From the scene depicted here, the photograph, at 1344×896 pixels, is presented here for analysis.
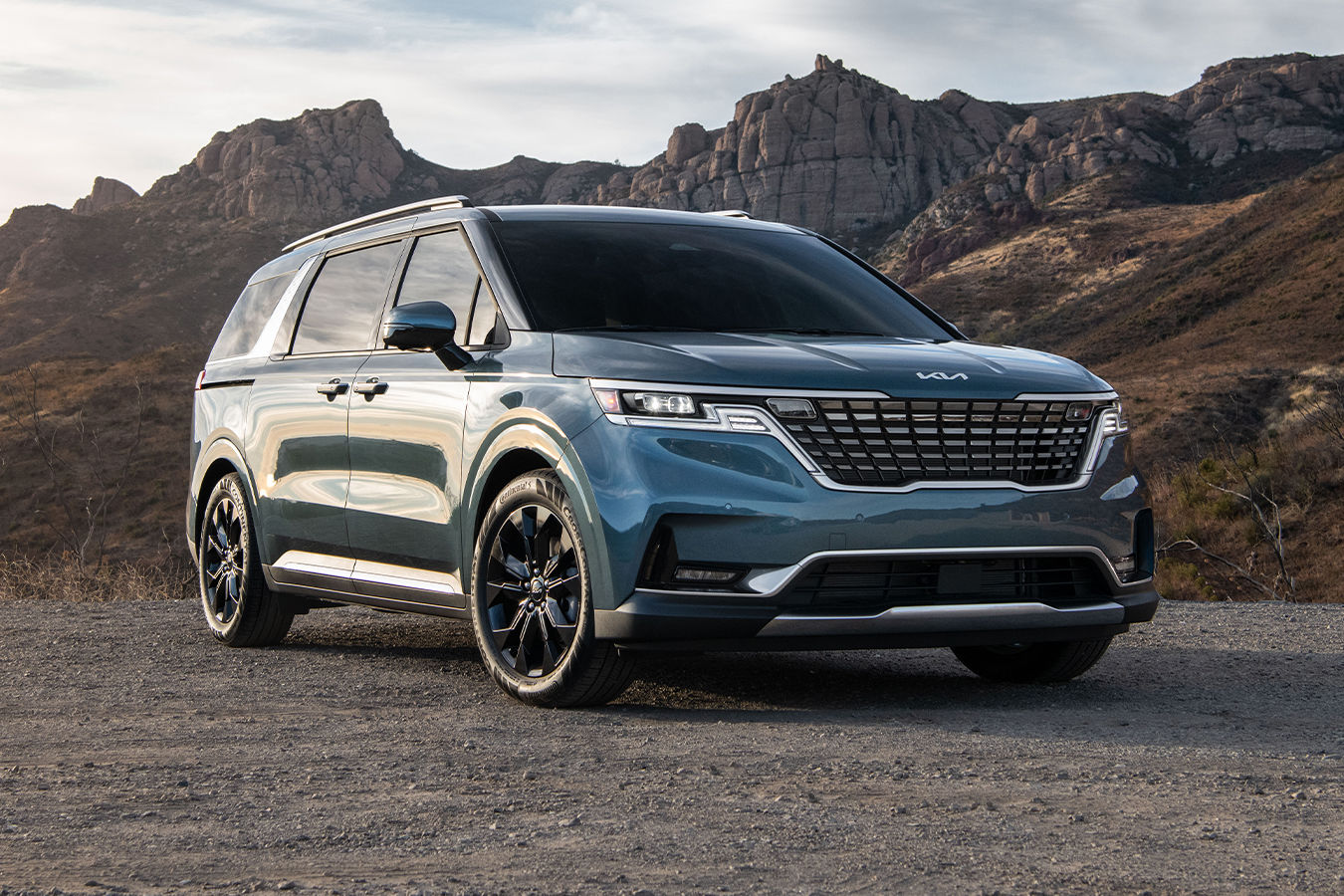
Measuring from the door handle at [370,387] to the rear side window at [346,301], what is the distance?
0.31 m

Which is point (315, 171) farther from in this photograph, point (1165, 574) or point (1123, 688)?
point (1123, 688)

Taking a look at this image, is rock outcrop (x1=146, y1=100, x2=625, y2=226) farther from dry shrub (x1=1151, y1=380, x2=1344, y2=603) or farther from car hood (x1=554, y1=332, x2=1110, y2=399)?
car hood (x1=554, y1=332, x2=1110, y2=399)

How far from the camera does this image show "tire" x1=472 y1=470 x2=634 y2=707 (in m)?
5.22

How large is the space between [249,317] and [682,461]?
436cm

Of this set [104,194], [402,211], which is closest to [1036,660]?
[402,211]

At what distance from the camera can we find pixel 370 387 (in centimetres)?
645

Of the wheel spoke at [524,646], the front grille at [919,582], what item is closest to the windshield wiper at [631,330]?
the wheel spoke at [524,646]

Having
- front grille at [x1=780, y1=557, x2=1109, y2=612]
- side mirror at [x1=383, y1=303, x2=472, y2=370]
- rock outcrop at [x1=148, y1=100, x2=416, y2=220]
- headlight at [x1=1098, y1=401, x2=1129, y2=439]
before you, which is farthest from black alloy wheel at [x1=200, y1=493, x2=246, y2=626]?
rock outcrop at [x1=148, y1=100, x2=416, y2=220]

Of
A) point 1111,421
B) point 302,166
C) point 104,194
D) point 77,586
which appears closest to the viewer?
point 1111,421

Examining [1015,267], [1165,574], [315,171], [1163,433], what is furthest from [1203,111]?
[1165,574]

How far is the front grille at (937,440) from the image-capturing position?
5.03m

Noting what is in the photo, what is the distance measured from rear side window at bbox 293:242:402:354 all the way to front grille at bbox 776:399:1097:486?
104 inches

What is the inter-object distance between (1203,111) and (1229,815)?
134 metres

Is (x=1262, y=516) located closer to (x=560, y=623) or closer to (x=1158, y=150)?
(x=560, y=623)
